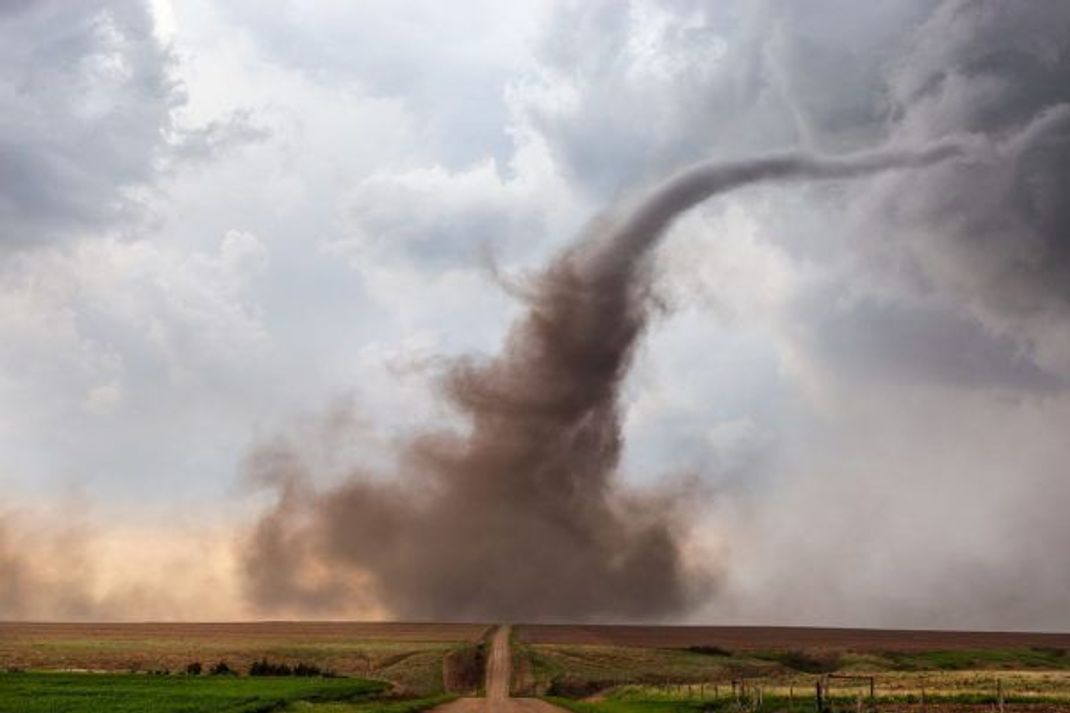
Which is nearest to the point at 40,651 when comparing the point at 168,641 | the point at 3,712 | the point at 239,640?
the point at 168,641

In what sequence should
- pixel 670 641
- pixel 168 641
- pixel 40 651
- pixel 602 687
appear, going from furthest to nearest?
pixel 670 641 → pixel 168 641 → pixel 40 651 → pixel 602 687

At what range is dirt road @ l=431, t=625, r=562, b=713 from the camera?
72.8m

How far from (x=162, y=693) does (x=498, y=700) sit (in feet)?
87.6

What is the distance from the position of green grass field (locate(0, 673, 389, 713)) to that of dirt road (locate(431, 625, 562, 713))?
10.3 metres

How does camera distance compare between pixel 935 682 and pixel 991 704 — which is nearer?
pixel 991 704

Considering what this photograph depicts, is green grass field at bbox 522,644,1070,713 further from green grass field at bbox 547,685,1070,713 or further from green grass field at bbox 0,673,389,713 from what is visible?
green grass field at bbox 0,673,389,713

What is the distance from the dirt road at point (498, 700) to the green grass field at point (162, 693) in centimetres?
1034

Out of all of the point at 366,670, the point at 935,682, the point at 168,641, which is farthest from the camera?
the point at 168,641

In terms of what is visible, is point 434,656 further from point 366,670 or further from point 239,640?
point 239,640

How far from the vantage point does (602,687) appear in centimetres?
10788

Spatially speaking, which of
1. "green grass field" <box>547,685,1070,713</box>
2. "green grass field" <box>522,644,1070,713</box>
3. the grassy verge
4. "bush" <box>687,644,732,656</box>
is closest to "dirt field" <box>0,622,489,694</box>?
"green grass field" <box>522,644,1070,713</box>

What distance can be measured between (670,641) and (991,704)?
392 ft

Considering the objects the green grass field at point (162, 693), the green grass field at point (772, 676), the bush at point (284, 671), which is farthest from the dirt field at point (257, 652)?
the green grass field at point (162, 693)

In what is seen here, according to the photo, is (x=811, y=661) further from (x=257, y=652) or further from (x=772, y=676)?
(x=257, y=652)
